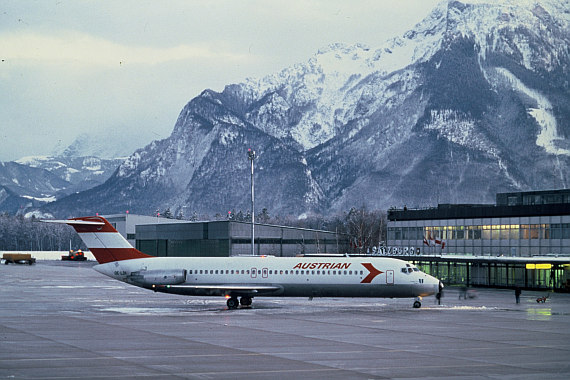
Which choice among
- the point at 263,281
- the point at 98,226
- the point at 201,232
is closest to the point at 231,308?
the point at 263,281

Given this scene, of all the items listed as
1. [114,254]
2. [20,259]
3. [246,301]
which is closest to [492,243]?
[246,301]

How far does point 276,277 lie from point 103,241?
533 inches

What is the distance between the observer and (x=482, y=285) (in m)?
83.7

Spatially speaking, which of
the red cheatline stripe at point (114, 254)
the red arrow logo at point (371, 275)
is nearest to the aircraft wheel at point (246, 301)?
the red arrow logo at point (371, 275)

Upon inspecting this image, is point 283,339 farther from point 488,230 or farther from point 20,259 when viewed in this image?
point 20,259

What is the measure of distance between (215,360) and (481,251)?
67.9 metres

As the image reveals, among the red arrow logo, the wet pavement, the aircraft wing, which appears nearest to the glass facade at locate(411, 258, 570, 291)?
the wet pavement

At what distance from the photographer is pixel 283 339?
121 ft

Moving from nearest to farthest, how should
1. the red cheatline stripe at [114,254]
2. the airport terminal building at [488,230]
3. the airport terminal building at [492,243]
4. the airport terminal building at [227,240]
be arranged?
the red cheatline stripe at [114,254]
the airport terminal building at [492,243]
the airport terminal building at [488,230]
the airport terminal building at [227,240]

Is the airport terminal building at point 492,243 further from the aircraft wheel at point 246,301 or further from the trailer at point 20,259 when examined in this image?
the trailer at point 20,259

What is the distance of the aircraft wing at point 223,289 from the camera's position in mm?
54938

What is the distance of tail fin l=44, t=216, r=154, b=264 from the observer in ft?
188

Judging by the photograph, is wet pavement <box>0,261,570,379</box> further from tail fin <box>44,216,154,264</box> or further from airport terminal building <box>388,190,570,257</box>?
airport terminal building <box>388,190,570,257</box>

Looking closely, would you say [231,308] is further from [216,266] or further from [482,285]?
[482,285]
